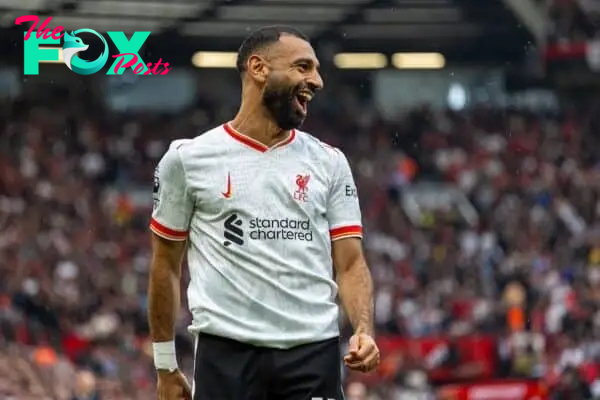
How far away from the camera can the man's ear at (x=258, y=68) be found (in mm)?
4414

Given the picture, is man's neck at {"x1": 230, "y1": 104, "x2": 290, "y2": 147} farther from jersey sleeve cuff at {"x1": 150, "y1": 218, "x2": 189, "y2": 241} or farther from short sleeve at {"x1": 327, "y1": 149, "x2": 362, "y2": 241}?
jersey sleeve cuff at {"x1": 150, "y1": 218, "x2": 189, "y2": 241}

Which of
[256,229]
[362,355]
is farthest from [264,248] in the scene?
[362,355]

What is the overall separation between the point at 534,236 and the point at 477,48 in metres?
5.48

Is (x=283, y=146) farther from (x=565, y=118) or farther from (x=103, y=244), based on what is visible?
(x=565, y=118)

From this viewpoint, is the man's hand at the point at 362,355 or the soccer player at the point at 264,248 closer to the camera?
the man's hand at the point at 362,355

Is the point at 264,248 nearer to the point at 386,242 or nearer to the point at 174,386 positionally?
the point at 174,386

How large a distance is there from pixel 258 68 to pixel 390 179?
1794cm

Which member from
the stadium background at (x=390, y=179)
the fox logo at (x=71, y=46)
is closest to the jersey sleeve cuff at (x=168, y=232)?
the stadium background at (x=390, y=179)

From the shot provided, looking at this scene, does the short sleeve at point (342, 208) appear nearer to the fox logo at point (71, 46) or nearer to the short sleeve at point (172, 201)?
the short sleeve at point (172, 201)

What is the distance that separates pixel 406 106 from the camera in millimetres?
24797

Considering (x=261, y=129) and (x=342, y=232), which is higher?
(x=261, y=129)

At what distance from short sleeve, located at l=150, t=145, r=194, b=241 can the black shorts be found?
336 mm

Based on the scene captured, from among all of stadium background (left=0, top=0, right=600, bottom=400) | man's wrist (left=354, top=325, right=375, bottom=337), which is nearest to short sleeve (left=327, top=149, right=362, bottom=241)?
man's wrist (left=354, top=325, right=375, bottom=337)

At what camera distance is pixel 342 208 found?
439cm
